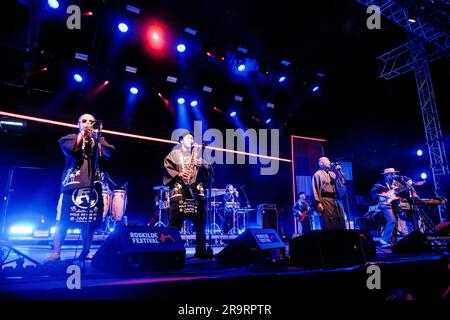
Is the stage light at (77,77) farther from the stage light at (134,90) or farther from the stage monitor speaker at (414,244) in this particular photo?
the stage monitor speaker at (414,244)

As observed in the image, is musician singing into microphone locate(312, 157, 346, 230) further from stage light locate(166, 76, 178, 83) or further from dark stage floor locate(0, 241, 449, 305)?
stage light locate(166, 76, 178, 83)

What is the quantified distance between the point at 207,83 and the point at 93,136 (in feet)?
21.8

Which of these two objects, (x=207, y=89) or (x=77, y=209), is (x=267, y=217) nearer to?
(x=207, y=89)

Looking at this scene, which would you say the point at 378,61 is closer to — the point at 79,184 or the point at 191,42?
the point at 191,42

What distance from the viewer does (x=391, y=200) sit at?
7711mm

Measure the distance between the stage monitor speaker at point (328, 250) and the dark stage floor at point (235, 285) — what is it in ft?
0.47

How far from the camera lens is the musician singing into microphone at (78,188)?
3412 millimetres

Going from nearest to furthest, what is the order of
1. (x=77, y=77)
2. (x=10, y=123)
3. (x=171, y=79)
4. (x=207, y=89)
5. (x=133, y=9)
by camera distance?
(x=10, y=123) → (x=133, y=9) → (x=77, y=77) → (x=171, y=79) → (x=207, y=89)

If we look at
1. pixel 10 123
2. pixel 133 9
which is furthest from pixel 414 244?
pixel 133 9

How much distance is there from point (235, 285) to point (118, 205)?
697 centimetres

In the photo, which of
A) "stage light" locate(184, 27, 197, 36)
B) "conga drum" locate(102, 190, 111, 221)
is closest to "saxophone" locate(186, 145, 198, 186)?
"conga drum" locate(102, 190, 111, 221)

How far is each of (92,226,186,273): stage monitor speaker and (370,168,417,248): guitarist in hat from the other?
20.5ft

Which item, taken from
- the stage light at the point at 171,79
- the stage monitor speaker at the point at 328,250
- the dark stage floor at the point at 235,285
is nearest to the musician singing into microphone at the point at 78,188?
the dark stage floor at the point at 235,285
